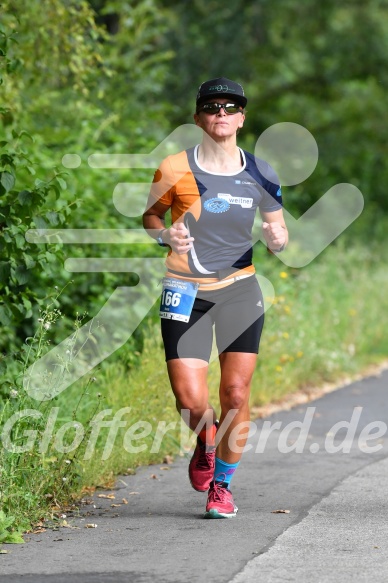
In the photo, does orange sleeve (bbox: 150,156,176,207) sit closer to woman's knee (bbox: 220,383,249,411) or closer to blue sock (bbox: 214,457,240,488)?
woman's knee (bbox: 220,383,249,411)

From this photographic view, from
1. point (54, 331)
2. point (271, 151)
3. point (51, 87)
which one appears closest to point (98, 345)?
point (54, 331)

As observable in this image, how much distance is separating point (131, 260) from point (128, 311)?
63 centimetres

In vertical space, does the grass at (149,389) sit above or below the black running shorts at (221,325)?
below

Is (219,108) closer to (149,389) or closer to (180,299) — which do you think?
(180,299)

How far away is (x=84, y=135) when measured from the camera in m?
12.3

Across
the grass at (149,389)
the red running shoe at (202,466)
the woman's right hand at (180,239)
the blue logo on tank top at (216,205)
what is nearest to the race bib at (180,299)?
the woman's right hand at (180,239)

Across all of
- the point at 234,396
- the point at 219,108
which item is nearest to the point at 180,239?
the point at 219,108

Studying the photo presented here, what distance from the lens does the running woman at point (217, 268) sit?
6332 mm

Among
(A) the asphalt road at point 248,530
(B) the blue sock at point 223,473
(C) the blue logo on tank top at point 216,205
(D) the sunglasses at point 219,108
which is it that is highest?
(D) the sunglasses at point 219,108

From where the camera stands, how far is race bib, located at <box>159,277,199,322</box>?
6352 mm

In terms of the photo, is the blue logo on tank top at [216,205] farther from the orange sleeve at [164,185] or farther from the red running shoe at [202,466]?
the red running shoe at [202,466]

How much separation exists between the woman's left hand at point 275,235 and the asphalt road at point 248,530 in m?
1.42

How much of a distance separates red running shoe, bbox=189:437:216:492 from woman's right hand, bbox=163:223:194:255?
112 cm

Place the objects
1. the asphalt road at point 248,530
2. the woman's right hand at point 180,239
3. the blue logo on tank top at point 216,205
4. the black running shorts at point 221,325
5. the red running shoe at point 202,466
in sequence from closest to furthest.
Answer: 1. the asphalt road at point 248,530
2. the woman's right hand at point 180,239
3. the blue logo on tank top at point 216,205
4. the black running shorts at point 221,325
5. the red running shoe at point 202,466
